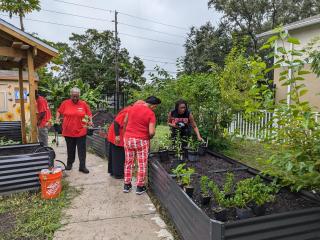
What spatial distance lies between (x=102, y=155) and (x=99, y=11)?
100ft

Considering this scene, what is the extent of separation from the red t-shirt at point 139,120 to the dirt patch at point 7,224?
1990mm

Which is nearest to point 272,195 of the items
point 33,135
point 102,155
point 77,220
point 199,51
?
point 77,220

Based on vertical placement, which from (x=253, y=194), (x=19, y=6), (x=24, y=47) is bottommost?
(x=253, y=194)

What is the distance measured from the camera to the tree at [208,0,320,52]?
23809 mm

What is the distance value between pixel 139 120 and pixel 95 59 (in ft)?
117

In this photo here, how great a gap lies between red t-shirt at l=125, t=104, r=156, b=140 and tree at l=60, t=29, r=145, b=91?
32895 millimetres

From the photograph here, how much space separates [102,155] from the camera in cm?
730

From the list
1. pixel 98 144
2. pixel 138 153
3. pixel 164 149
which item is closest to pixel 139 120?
pixel 138 153

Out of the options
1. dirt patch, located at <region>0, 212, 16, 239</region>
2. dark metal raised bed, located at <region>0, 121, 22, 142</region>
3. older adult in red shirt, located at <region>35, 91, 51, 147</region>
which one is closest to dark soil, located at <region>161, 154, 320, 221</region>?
dirt patch, located at <region>0, 212, 16, 239</region>

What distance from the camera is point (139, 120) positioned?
4332 millimetres

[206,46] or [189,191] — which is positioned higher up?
[206,46]

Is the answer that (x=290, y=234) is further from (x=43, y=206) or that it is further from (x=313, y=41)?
(x=43, y=206)

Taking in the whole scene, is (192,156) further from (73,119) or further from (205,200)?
(73,119)

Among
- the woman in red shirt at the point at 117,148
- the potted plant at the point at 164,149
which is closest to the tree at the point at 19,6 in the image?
the woman in red shirt at the point at 117,148
